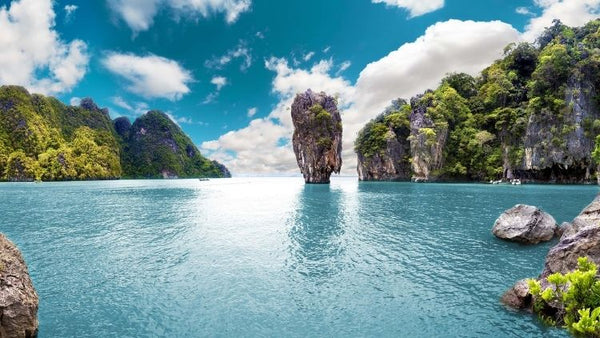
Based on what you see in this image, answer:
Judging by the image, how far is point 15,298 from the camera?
7.89 m

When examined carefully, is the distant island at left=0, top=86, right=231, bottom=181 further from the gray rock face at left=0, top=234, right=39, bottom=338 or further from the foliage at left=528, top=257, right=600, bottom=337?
the foliage at left=528, top=257, right=600, bottom=337

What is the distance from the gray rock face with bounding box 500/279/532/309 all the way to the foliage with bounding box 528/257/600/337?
0.39 meters

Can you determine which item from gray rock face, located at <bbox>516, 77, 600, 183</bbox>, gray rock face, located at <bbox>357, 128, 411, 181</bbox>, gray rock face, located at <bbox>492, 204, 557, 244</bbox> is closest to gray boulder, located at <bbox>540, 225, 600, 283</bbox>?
gray rock face, located at <bbox>492, 204, 557, 244</bbox>

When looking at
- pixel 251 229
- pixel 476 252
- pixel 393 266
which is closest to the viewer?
pixel 393 266

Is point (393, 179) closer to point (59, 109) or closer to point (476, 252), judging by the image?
point (476, 252)

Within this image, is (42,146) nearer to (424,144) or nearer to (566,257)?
(424,144)

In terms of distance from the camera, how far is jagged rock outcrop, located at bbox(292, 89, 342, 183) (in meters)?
86.9

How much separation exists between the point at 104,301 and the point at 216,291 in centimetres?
422

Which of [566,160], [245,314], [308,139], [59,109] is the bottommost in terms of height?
[245,314]

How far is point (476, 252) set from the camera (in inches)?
684

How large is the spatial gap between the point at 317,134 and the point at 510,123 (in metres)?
50.9

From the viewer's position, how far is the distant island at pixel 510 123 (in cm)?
6344

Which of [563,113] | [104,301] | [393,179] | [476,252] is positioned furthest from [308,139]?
[104,301]

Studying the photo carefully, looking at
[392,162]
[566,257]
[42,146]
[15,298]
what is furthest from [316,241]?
[42,146]
